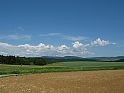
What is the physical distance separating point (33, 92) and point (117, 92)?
9.25 metres

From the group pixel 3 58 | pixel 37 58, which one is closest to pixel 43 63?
pixel 37 58

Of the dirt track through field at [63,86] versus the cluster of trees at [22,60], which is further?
the cluster of trees at [22,60]

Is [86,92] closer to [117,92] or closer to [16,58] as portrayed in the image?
[117,92]

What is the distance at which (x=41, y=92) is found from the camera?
3131cm

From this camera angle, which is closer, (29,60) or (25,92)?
(25,92)

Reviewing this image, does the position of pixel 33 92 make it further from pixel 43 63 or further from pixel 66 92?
pixel 43 63

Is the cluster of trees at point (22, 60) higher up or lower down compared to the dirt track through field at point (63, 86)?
higher up

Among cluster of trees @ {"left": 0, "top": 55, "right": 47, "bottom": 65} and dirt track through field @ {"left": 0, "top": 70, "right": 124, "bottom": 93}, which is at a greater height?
cluster of trees @ {"left": 0, "top": 55, "right": 47, "bottom": 65}

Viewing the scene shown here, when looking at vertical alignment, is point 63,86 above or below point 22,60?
below

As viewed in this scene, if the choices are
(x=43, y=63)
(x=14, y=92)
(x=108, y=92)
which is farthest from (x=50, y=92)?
(x=43, y=63)

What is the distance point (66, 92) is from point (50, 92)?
179cm

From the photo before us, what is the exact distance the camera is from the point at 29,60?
164625 mm

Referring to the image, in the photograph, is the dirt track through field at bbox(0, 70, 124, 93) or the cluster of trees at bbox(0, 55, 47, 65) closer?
the dirt track through field at bbox(0, 70, 124, 93)

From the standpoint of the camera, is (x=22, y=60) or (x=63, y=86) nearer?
(x=63, y=86)
